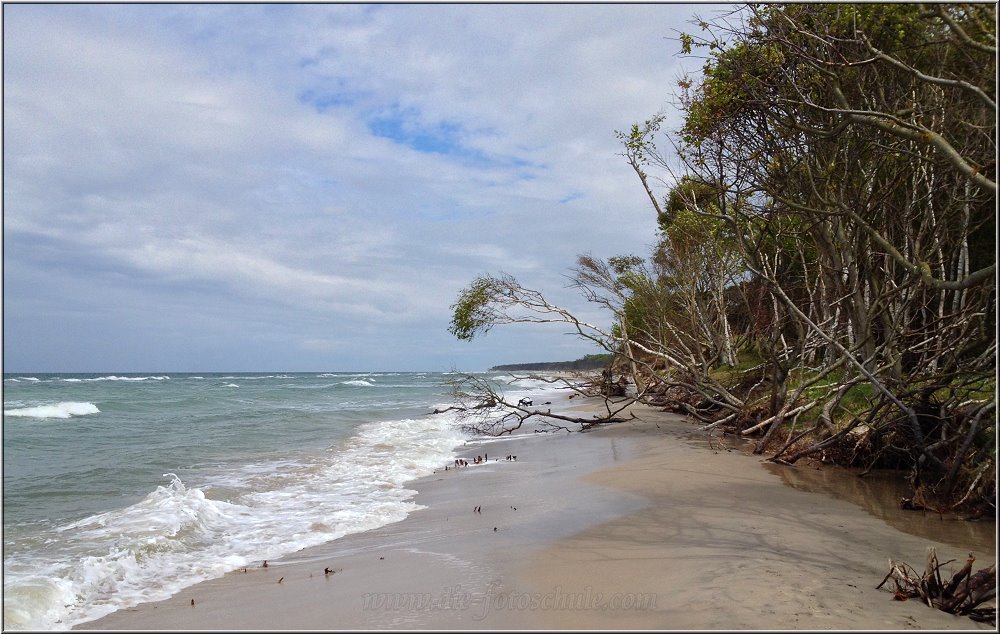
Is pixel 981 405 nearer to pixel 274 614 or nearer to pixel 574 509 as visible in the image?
pixel 574 509

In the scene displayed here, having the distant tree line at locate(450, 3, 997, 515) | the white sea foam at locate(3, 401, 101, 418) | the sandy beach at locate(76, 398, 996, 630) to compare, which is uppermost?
the distant tree line at locate(450, 3, 997, 515)

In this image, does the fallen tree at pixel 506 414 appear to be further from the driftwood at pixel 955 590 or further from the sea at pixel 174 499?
the driftwood at pixel 955 590

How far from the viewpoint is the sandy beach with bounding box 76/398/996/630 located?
399 cm

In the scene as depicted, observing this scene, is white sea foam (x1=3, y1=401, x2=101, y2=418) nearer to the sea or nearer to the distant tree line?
the sea

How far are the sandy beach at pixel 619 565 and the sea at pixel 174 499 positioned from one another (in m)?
0.69

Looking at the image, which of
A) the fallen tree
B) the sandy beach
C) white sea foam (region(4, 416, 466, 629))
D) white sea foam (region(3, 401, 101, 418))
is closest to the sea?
white sea foam (region(4, 416, 466, 629))

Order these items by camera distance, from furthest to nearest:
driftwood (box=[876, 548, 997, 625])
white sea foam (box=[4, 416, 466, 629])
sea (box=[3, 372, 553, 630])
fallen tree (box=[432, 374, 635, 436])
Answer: fallen tree (box=[432, 374, 635, 436])
sea (box=[3, 372, 553, 630])
white sea foam (box=[4, 416, 466, 629])
driftwood (box=[876, 548, 997, 625])

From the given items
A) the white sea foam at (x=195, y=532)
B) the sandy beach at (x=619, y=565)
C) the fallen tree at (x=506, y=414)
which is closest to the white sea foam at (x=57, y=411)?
the fallen tree at (x=506, y=414)

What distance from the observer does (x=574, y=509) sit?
7355 mm

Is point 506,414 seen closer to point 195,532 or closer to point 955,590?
point 195,532

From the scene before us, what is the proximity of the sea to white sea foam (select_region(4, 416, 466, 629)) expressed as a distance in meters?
0.02

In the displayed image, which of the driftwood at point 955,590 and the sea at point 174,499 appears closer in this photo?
the driftwood at point 955,590

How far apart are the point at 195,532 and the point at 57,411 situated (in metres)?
24.9

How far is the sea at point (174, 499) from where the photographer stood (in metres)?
5.82
